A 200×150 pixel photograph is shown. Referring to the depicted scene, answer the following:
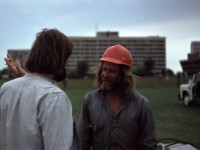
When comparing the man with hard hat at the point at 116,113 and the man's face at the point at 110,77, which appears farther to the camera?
the man's face at the point at 110,77

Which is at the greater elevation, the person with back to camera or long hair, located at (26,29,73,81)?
long hair, located at (26,29,73,81)

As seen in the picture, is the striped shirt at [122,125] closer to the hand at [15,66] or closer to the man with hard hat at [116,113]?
the man with hard hat at [116,113]

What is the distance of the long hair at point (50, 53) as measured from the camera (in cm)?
256

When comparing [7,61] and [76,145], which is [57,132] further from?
[7,61]

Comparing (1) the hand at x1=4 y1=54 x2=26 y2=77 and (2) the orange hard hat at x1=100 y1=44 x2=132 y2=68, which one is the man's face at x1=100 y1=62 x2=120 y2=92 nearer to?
(2) the orange hard hat at x1=100 y1=44 x2=132 y2=68

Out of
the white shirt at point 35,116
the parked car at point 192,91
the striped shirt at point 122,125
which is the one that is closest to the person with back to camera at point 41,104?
the white shirt at point 35,116

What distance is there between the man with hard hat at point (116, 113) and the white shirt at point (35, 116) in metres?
1.33

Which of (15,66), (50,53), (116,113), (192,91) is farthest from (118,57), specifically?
(192,91)

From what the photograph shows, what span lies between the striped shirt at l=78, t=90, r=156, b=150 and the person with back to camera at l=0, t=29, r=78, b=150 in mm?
1215

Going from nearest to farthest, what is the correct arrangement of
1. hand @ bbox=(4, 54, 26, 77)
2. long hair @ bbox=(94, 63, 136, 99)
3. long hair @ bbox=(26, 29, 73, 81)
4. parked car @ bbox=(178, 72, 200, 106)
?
long hair @ bbox=(26, 29, 73, 81) < hand @ bbox=(4, 54, 26, 77) < long hair @ bbox=(94, 63, 136, 99) < parked car @ bbox=(178, 72, 200, 106)

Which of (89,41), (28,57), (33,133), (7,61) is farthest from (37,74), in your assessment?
(89,41)

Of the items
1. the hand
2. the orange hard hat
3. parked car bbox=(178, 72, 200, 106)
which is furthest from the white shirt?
parked car bbox=(178, 72, 200, 106)

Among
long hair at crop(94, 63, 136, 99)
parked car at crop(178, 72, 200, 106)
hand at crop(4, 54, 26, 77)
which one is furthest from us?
parked car at crop(178, 72, 200, 106)

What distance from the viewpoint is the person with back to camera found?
2.37 metres
